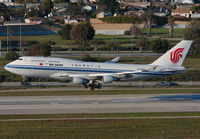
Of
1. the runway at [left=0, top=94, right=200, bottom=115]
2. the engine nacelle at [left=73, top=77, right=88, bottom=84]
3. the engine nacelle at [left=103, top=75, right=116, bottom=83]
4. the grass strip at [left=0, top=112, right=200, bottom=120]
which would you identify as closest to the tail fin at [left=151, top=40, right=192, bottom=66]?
the runway at [left=0, top=94, right=200, bottom=115]

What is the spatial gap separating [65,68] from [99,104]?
12.0m

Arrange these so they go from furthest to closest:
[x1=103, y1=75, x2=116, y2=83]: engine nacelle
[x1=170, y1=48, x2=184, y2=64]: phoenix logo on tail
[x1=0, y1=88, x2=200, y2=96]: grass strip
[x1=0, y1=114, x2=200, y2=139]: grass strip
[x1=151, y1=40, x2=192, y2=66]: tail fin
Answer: [x1=170, y1=48, x2=184, y2=64]: phoenix logo on tail, [x1=151, y1=40, x2=192, y2=66]: tail fin, [x1=103, y1=75, x2=116, y2=83]: engine nacelle, [x1=0, y1=88, x2=200, y2=96]: grass strip, [x1=0, y1=114, x2=200, y2=139]: grass strip

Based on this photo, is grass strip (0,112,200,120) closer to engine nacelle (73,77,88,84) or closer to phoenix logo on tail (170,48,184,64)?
engine nacelle (73,77,88,84)

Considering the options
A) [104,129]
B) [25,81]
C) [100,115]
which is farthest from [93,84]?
[104,129]

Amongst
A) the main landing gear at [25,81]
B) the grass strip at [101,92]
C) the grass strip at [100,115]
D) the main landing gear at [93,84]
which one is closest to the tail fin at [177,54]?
the grass strip at [101,92]

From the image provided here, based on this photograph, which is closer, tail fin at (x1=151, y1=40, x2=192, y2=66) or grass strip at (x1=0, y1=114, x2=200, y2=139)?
grass strip at (x1=0, y1=114, x2=200, y2=139)

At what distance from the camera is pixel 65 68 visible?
192 feet

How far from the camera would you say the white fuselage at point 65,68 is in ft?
192

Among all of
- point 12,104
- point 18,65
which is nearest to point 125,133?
point 12,104

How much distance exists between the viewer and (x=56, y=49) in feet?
393

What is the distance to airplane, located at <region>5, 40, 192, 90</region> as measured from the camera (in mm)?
58469

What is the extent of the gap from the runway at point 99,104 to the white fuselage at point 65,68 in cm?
500

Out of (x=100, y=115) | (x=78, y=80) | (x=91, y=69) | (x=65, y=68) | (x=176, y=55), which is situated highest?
(x=176, y=55)

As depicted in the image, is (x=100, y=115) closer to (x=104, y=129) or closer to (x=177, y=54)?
(x=104, y=129)
